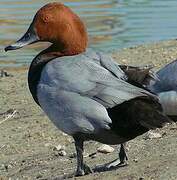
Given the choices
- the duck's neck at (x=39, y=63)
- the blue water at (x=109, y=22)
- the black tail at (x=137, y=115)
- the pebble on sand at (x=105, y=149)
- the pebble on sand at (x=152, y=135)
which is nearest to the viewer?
the black tail at (x=137, y=115)

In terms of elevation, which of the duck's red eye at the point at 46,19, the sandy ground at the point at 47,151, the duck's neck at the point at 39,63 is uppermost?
the duck's red eye at the point at 46,19

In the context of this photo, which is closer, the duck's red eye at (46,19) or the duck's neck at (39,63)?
the duck's neck at (39,63)

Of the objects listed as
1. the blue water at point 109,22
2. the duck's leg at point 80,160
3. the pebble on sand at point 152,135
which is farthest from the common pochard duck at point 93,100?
the blue water at point 109,22

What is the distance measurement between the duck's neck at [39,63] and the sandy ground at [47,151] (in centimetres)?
77

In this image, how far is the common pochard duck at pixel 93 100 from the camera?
6336 mm

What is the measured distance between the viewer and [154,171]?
6168mm

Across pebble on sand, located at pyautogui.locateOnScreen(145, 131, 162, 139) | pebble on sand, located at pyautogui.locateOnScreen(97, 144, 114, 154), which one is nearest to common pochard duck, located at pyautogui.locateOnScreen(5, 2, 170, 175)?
pebble on sand, located at pyautogui.locateOnScreen(97, 144, 114, 154)

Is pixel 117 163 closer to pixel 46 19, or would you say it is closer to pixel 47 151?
pixel 46 19

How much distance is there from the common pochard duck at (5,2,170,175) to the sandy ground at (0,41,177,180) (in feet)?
1.02

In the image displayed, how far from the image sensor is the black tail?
249 inches

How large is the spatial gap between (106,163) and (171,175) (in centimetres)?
125

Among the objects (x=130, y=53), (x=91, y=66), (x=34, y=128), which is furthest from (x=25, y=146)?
(x=130, y=53)

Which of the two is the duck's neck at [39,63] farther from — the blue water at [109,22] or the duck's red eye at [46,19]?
the blue water at [109,22]

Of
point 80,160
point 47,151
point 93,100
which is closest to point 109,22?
point 47,151
